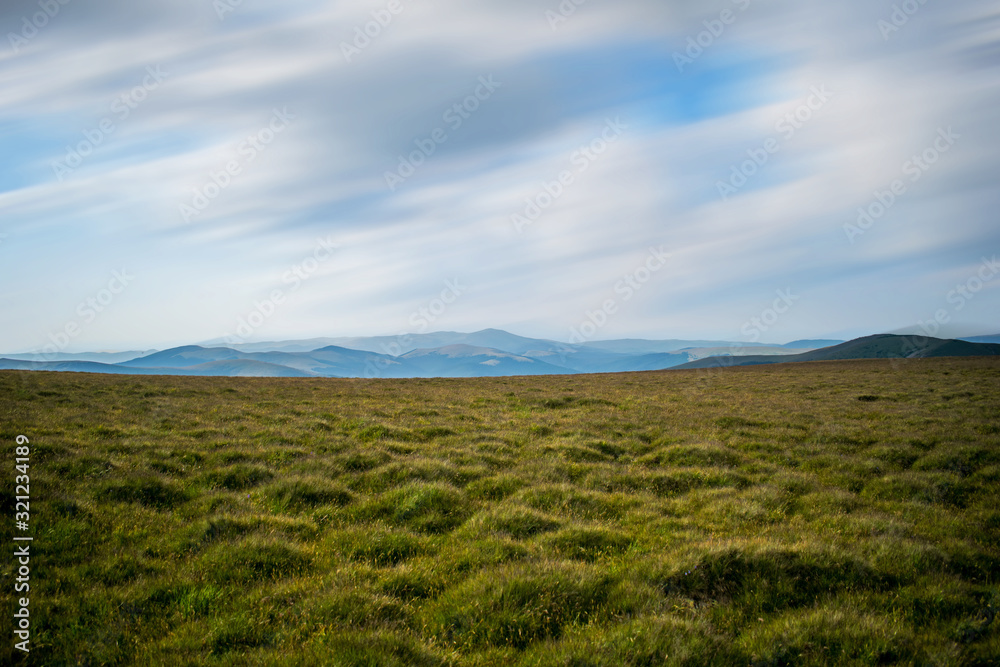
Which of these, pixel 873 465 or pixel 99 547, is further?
pixel 873 465

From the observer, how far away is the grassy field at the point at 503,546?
5.71 meters

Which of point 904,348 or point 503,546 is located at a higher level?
point 904,348

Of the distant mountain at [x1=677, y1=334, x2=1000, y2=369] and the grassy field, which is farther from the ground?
the distant mountain at [x1=677, y1=334, x2=1000, y2=369]

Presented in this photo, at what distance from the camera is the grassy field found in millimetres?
5707

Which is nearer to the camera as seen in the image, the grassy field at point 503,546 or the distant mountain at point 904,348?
the grassy field at point 503,546

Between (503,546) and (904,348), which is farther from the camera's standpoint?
(904,348)

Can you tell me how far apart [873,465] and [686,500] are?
7.02m

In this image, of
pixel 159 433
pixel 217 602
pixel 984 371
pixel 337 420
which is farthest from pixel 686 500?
pixel 984 371

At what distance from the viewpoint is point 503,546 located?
8.12 meters

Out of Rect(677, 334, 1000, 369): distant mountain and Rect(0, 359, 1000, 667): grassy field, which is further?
Rect(677, 334, 1000, 369): distant mountain

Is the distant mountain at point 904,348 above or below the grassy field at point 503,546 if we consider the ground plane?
above

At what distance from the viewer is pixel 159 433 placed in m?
16.2

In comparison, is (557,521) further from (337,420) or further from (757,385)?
(757,385)

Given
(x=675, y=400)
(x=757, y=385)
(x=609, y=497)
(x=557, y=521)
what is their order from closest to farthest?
(x=557, y=521)
(x=609, y=497)
(x=675, y=400)
(x=757, y=385)
